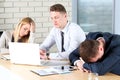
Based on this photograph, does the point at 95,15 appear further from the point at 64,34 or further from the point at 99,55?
the point at 99,55

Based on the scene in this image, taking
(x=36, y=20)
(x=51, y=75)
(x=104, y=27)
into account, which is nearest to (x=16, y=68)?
(x=51, y=75)

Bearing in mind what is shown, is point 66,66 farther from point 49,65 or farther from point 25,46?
point 25,46

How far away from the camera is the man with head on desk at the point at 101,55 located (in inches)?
75.9

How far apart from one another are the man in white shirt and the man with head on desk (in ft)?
1.93

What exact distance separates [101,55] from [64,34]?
103cm

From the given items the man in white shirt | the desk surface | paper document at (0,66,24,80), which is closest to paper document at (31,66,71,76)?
the desk surface

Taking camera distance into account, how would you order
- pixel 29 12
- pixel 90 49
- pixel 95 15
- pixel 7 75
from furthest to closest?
pixel 95 15 < pixel 29 12 < pixel 7 75 < pixel 90 49

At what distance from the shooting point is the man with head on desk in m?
1.93

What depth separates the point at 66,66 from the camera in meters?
2.24

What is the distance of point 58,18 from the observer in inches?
109

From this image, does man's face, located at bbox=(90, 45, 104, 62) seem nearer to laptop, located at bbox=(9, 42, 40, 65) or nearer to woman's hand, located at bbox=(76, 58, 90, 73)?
woman's hand, located at bbox=(76, 58, 90, 73)

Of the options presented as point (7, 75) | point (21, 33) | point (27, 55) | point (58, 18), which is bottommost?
point (7, 75)

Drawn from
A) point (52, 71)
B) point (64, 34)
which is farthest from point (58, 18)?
point (52, 71)

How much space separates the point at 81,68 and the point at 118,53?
1.03 feet
